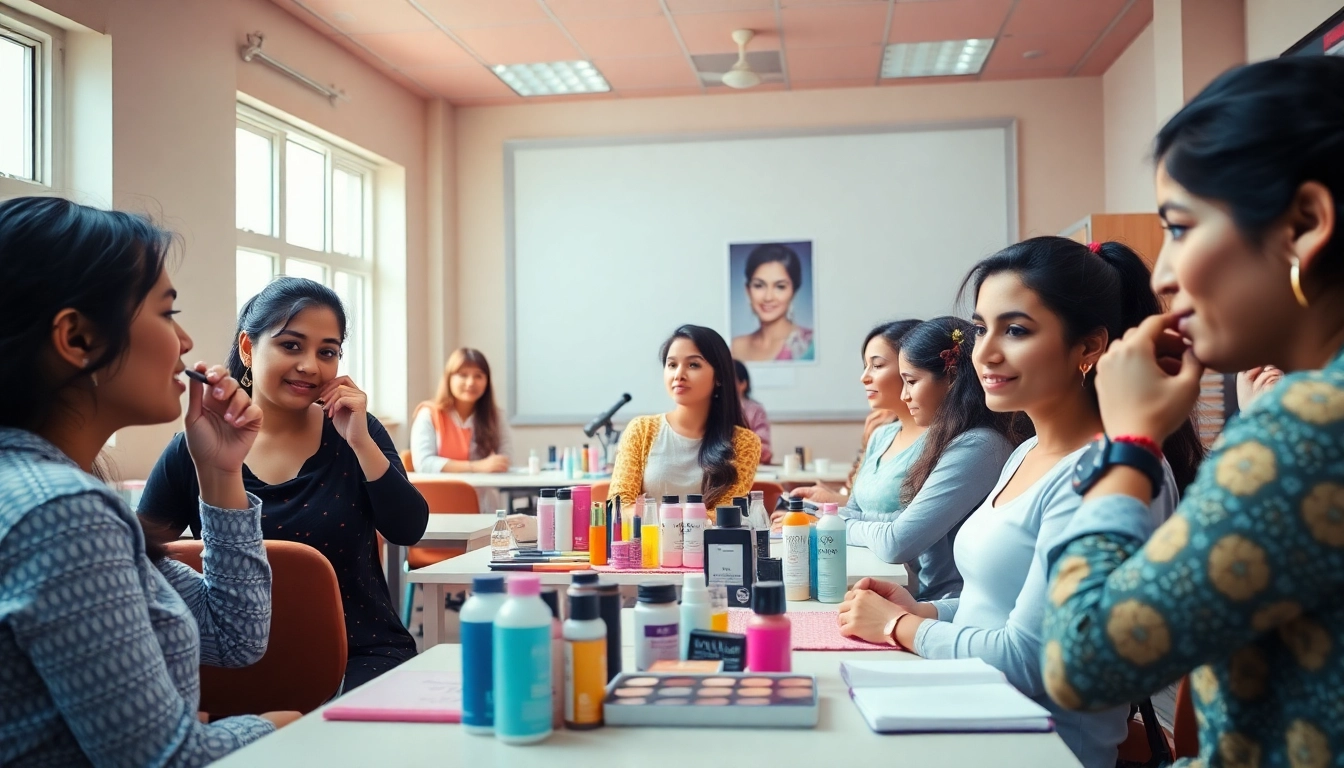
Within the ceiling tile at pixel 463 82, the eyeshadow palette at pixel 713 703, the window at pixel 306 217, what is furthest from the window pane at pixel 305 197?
the eyeshadow palette at pixel 713 703

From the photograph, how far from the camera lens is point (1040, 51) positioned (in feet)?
21.9

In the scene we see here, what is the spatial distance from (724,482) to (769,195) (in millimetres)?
4245

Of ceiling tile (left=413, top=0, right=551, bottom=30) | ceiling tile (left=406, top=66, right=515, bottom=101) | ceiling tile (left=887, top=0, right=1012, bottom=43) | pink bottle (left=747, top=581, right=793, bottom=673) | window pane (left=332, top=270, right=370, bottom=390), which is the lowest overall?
pink bottle (left=747, top=581, right=793, bottom=673)

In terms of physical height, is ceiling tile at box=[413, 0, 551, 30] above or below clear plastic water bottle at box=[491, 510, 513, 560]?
above

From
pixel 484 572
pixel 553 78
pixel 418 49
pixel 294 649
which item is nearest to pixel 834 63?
pixel 553 78

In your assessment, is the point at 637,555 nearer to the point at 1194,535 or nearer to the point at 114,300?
the point at 114,300

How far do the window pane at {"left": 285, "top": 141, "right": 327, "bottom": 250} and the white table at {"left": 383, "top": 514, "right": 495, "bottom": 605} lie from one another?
3.18 m

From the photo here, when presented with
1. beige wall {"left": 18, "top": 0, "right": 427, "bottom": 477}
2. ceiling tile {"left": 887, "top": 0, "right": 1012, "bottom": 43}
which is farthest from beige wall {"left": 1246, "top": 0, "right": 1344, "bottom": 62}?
beige wall {"left": 18, "top": 0, "right": 427, "bottom": 477}

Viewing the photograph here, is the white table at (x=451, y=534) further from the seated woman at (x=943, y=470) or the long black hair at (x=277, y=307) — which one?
the seated woman at (x=943, y=470)

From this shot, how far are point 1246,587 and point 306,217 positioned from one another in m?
6.51

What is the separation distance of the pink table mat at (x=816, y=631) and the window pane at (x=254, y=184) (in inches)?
189

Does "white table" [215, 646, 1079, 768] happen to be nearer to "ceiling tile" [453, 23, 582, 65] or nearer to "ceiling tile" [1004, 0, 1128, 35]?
"ceiling tile" [453, 23, 582, 65]

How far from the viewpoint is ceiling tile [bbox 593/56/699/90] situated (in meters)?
6.77

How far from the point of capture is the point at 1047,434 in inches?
69.9
